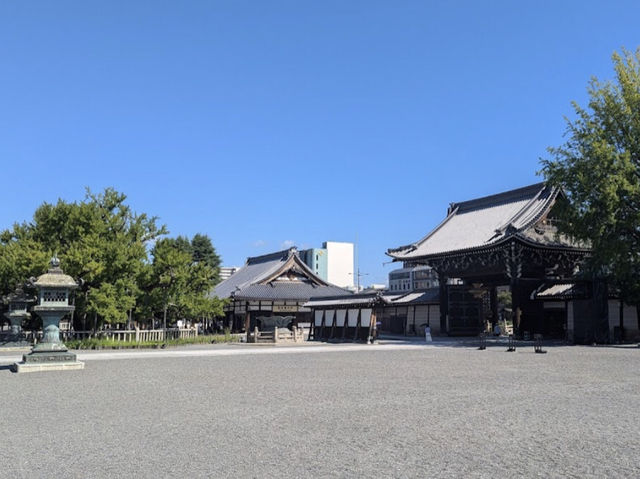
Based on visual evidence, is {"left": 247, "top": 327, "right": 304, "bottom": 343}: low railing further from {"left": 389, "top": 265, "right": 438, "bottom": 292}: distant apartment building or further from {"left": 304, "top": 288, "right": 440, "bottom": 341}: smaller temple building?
{"left": 389, "top": 265, "right": 438, "bottom": 292}: distant apartment building

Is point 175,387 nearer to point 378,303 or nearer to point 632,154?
point 378,303

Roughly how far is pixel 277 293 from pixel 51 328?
93.0 ft

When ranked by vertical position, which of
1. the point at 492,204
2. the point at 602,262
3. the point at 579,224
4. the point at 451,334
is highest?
the point at 492,204

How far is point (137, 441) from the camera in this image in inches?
269

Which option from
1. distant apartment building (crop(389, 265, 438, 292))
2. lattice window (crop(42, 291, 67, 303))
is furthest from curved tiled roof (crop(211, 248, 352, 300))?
distant apartment building (crop(389, 265, 438, 292))

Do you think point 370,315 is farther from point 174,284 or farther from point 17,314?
point 17,314

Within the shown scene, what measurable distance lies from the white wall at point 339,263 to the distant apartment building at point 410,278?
36.2 feet

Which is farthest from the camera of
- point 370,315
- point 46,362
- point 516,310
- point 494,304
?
point 494,304

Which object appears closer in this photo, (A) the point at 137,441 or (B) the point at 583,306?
(A) the point at 137,441

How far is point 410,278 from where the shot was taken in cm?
12756

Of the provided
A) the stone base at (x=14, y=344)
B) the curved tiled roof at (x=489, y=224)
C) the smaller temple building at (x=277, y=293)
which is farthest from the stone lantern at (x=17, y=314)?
the curved tiled roof at (x=489, y=224)

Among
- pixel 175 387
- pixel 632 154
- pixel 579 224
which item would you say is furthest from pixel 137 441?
pixel 632 154

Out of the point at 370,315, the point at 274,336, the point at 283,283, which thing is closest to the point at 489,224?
the point at 370,315

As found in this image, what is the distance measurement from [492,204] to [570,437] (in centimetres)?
3493
